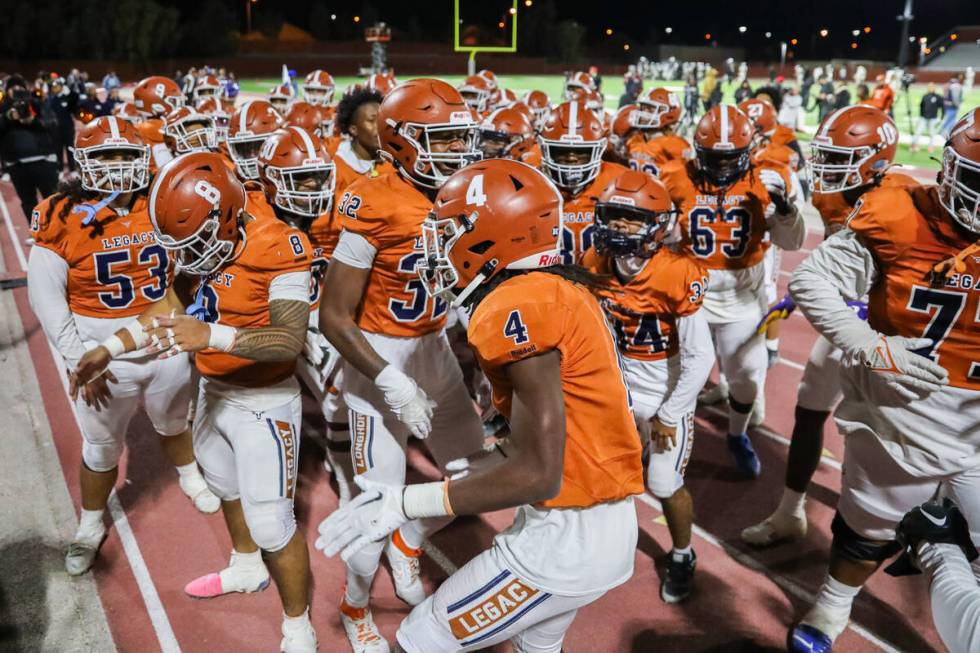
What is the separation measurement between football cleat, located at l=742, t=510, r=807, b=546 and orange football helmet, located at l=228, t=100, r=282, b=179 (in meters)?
4.62

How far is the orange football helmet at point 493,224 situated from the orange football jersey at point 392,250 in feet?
3.15

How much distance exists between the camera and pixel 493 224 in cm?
232

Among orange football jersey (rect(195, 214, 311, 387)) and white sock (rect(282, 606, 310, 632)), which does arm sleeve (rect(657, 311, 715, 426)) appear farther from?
white sock (rect(282, 606, 310, 632))

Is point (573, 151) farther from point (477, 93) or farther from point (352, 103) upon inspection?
point (477, 93)

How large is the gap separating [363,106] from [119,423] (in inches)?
128

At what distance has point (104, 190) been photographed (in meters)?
4.25

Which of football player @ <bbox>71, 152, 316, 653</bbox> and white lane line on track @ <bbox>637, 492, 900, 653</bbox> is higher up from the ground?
football player @ <bbox>71, 152, 316, 653</bbox>

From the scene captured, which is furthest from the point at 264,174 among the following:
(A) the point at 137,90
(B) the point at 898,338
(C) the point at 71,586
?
(A) the point at 137,90

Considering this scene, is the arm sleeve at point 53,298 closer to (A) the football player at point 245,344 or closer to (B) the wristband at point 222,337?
(A) the football player at point 245,344

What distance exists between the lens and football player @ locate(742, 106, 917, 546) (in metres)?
4.20

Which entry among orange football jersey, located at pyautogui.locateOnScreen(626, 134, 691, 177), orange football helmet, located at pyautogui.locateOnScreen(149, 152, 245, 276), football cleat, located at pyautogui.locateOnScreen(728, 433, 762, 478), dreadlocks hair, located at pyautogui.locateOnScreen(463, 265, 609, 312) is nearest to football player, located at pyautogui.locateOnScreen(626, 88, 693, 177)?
orange football jersey, located at pyautogui.locateOnScreen(626, 134, 691, 177)

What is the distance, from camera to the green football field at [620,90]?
20750 mm

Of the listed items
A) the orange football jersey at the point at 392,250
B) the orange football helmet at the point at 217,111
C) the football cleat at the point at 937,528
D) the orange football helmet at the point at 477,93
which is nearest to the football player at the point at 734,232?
the orange football jersey at the point at 392,250

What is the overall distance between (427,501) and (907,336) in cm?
216
